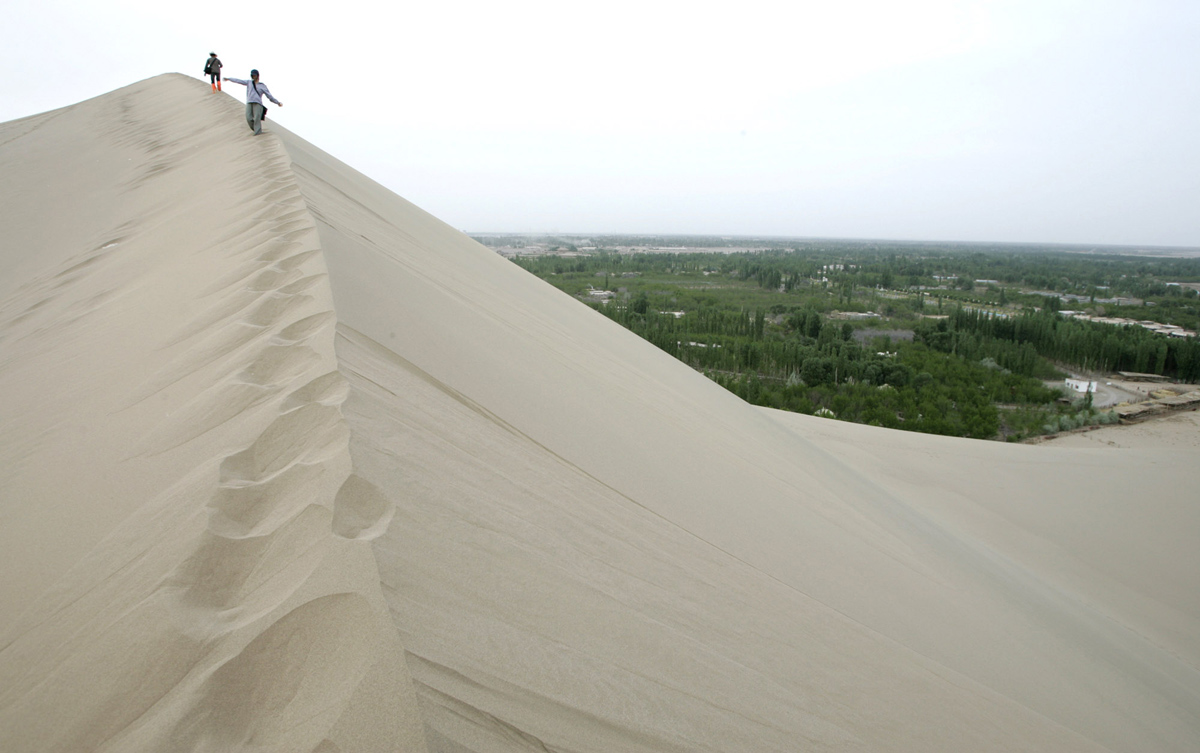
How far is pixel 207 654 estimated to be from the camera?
0.91 meters

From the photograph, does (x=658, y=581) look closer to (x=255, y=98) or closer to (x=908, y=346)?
(x=255, y=98)

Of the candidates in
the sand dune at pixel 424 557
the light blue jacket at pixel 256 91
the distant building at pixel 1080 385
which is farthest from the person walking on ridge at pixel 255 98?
the distant building at pixel 1080 385

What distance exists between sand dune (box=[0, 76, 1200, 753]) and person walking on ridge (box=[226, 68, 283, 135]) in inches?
99.0

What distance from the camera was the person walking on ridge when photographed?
5.76 meters

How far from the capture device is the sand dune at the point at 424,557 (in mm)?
920

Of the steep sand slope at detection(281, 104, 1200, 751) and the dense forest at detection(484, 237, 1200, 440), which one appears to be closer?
the steep sand slope at detection(281, 104, 1200, 751)

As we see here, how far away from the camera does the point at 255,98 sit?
6051 millimetres

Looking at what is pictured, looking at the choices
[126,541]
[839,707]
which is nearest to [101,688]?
[126,541]

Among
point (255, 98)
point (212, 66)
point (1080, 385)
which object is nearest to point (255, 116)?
point (255, 98)

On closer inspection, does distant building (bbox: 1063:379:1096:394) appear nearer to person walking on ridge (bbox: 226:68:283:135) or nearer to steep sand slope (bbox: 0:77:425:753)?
person walking on ridge (bbox: 226:68:283:135)

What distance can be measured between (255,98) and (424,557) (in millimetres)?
6719

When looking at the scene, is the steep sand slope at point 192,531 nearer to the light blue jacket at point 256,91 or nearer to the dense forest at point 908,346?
the light blue jacket at point 256,91

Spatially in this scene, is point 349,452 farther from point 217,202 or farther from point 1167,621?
point 1167,621

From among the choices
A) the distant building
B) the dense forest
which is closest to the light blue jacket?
the dense forest
